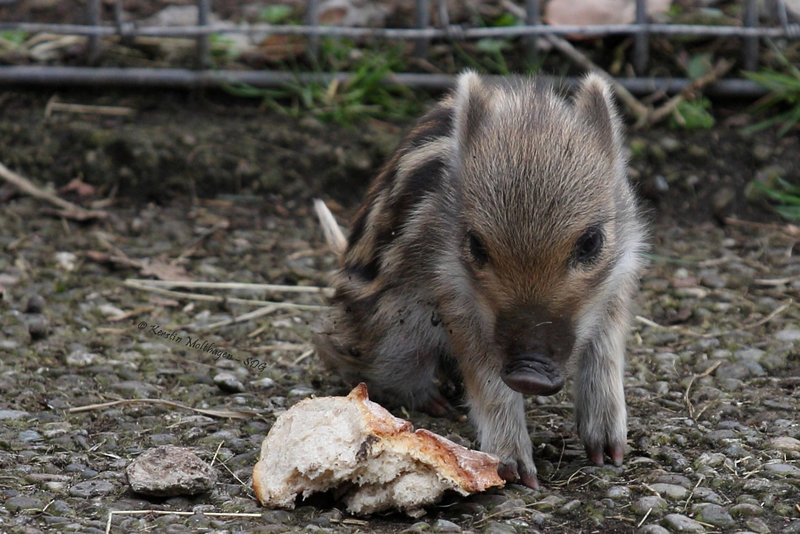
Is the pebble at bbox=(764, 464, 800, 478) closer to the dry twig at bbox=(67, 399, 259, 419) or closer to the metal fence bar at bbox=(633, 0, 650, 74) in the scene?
the dry twig at bbox=(67, 399, 259, 419)

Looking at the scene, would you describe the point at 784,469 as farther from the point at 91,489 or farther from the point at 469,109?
the point at 91,489

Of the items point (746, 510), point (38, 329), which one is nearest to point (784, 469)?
point (746, 510)

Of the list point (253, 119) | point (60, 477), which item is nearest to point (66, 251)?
point (253, 119)

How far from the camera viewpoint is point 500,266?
3.77m

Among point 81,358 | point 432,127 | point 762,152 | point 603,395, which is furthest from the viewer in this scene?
point 762,152

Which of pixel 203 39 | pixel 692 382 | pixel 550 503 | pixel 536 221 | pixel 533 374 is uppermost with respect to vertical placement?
pixel 536 221

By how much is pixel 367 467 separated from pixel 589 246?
1.13 metres

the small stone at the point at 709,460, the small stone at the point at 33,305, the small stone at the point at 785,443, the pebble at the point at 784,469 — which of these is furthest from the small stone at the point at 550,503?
the small stone at the point at 33,305

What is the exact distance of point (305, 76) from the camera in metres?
7.43

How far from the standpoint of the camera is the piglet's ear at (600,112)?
14.0 ft

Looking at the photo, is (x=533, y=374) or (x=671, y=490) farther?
(x=671, y=490)

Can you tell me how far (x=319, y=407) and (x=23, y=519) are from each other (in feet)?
3.39

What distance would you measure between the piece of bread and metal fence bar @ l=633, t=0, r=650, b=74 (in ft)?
14.2

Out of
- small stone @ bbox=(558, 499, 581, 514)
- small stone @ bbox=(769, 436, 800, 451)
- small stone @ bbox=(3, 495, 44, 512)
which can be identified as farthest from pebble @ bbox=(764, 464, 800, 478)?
small stone @ bbox=(3, 495, 44, 512)
